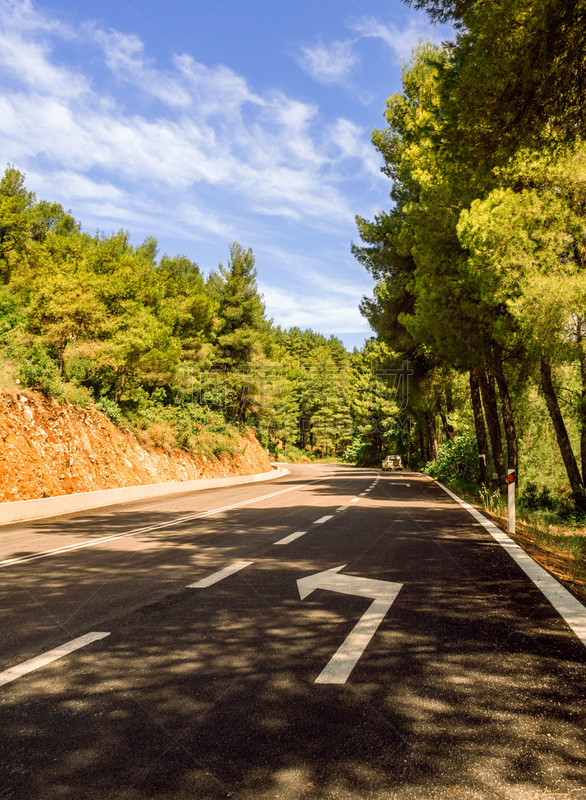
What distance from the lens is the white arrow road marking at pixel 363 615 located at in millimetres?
3742

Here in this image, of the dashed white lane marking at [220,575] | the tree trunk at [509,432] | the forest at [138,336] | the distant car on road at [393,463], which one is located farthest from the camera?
the distant car on road at [393,463]

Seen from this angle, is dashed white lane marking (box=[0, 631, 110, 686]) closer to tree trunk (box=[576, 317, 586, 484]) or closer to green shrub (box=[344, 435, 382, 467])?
tree trunk (box=[576, 317, 586, 484])

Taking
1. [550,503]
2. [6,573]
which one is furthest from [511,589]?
[550,503]

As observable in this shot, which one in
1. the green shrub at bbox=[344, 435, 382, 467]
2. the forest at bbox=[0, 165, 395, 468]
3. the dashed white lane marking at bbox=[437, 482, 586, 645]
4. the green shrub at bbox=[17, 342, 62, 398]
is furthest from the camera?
the green shrub at bbox=[344, 435, 382, 467]

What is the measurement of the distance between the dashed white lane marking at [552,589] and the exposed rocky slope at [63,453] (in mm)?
13270

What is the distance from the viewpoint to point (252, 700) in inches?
130

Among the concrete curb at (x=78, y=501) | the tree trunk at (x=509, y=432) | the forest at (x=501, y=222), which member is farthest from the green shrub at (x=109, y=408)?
the tree trunk at (x=509, y=432)

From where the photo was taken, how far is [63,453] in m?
20.2

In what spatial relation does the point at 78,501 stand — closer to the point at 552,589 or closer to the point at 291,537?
the point at 291,537

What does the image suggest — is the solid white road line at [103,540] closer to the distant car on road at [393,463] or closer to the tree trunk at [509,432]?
the tree trunk at [509,432]

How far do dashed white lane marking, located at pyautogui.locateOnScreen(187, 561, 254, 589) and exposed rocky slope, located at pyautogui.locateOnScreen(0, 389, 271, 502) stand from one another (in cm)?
1117

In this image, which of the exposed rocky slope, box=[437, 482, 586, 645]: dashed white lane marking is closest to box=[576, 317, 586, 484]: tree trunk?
box=[437, 482, 586, 645]: dashed white lane marking

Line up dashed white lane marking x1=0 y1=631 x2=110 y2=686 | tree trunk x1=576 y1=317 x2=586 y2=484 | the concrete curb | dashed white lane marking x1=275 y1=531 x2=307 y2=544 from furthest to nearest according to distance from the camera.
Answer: the concrete curb, tree trunk x1=576 y1=317 x2=586 y2=484, dashed white lane marking x1=275 y1=531 x2=307 y2=544, dashed white lane marking x1=0 y1=631 x2=110 y2=686

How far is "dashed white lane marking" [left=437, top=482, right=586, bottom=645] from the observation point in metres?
4.66
